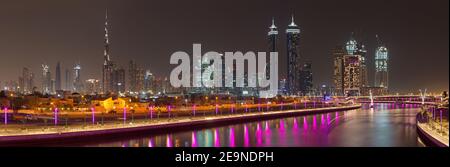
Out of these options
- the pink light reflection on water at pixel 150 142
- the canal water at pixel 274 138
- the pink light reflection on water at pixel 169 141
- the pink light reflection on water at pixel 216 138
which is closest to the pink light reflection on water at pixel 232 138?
the canal water at pixel 274 138

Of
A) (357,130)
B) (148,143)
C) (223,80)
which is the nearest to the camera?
(148,143)

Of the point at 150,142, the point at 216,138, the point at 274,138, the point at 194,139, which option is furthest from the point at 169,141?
the point at 274,138

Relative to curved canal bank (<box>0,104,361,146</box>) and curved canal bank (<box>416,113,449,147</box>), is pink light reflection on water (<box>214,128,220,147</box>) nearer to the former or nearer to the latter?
curved canal bank (<box>0,104,361,146</box>)

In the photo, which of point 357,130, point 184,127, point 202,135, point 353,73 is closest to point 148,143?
point 202,135

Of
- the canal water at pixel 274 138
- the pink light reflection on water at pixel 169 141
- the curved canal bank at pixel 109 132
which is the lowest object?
the canal water at pixel 274 138

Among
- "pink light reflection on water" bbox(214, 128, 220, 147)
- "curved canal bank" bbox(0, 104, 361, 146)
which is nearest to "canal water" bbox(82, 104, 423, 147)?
"pink light reflection on water" bbox(214, 128, 220, 147)

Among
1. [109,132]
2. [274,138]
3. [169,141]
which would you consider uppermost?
[109,132]

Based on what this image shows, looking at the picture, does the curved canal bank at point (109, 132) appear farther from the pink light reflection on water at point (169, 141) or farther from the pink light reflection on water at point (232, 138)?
the pink light reflection on water at point (232, 138)

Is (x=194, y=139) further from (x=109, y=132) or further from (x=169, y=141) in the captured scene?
(x=109, y=132)
